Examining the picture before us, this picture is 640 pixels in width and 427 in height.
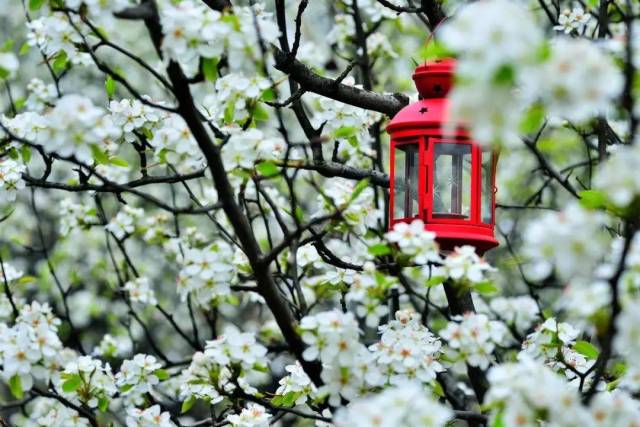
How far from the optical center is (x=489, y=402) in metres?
2.28

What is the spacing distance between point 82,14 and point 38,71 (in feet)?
25.9

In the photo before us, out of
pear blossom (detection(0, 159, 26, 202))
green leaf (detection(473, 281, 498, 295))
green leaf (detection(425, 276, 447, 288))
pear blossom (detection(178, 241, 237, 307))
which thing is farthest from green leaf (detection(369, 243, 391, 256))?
pear blossom (detection(0, 159, 26, 202))

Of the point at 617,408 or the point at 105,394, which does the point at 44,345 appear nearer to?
the point at 105,394

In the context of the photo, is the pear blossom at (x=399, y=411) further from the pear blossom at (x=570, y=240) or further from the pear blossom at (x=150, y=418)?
the pear blossom at (x=150, y=418)

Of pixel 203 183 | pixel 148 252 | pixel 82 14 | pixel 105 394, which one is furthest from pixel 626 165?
pixel 148 252

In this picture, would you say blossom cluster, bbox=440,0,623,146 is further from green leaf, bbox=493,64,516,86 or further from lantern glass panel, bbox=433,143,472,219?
lantern glass panel, bbox=433,143,472,219

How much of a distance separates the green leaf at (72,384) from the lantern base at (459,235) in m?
1.25

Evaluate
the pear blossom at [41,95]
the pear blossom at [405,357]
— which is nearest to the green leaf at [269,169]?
the pear blossom at [405,357]

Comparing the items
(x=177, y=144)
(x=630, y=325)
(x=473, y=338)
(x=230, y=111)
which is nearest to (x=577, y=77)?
(x=630, y=325)

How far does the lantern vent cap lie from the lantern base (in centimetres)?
43

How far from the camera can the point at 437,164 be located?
136 inches

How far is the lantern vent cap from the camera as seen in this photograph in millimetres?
3266

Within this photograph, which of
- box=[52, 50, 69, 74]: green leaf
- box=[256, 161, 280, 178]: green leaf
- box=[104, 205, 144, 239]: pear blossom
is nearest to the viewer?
box=[256, 161, 280, 178]: green leaf

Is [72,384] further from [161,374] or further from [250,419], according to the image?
[250,419]
